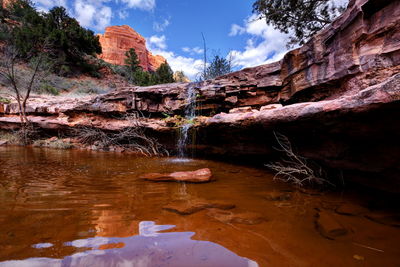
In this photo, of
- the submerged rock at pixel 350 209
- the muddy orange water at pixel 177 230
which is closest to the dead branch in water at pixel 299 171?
the muddy orange water at pixel 177 230

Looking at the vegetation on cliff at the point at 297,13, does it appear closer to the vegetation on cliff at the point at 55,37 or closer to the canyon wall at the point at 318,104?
the canyon wall at the point at 318,104

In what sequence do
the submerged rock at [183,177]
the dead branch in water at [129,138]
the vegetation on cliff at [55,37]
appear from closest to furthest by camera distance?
the submerged rock at [183,177] < the dead branch in water at [129,138] < the vegetation on cliff at [55,37]

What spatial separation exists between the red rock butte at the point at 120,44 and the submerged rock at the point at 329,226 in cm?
6214

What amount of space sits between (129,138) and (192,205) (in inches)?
226

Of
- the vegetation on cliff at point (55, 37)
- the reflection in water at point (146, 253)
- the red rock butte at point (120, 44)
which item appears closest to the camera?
the reflection in water at point (146, 253)

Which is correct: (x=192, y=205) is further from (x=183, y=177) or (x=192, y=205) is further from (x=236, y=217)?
(x=183, y=177)

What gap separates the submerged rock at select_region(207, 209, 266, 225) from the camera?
146 centimetres

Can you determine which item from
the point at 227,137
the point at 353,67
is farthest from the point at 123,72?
the point at 353,67

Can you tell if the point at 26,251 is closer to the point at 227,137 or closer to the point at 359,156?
the point at 359,156

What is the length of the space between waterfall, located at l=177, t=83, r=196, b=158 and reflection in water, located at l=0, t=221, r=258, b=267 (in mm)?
Answer: 4294

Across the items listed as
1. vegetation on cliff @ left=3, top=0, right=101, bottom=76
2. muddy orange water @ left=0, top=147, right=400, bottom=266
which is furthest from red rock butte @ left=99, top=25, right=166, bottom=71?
muddy orange water @ left=0, top=147, right=400, bottom=266

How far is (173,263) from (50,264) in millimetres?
619

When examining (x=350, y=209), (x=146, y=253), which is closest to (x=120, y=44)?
(x=146, y=253)

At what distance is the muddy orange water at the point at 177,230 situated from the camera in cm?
97
